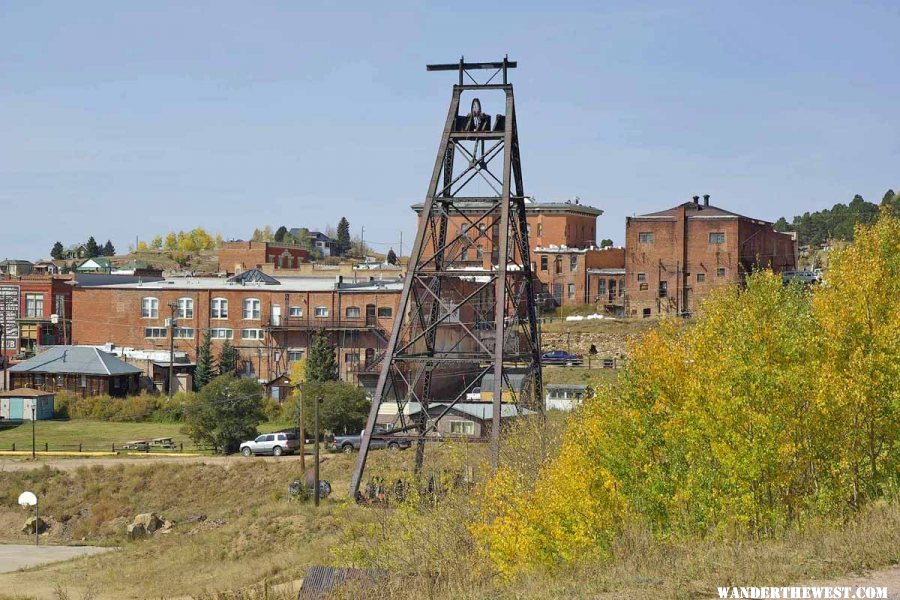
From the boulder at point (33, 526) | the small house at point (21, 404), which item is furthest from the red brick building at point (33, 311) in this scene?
the boulder at point (33, 526)

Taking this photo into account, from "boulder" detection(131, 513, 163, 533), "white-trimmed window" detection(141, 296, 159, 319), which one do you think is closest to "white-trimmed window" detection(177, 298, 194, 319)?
"white-trimmed window" detection(141, 296, 159, 319)

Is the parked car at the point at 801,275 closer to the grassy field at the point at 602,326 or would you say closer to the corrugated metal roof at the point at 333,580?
the grassy field at the point at 602,326

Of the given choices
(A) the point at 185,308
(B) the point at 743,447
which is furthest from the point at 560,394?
(B) the point at 743,447

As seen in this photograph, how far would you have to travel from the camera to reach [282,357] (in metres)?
64.1

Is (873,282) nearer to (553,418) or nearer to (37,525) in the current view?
(553,418)

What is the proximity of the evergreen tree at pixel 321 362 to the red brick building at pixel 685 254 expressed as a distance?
64.9 feet

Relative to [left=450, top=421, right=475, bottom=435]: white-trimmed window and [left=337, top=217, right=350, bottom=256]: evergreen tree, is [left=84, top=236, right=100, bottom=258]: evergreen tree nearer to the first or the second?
[left=337, top=217, right=350, bottom=256]: evergreen tree

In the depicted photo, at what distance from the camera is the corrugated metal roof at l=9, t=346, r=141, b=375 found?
61875mm

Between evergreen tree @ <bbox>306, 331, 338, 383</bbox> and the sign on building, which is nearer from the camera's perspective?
evergreen tree @ <bbox>306, 331, 338, 383</bbox>

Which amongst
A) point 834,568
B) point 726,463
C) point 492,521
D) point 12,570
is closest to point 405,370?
point 12,570

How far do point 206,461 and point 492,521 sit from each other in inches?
979

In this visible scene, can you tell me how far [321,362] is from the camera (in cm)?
5922

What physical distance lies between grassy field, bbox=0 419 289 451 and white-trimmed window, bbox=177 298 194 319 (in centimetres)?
948

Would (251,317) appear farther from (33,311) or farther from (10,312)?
(10,312)
